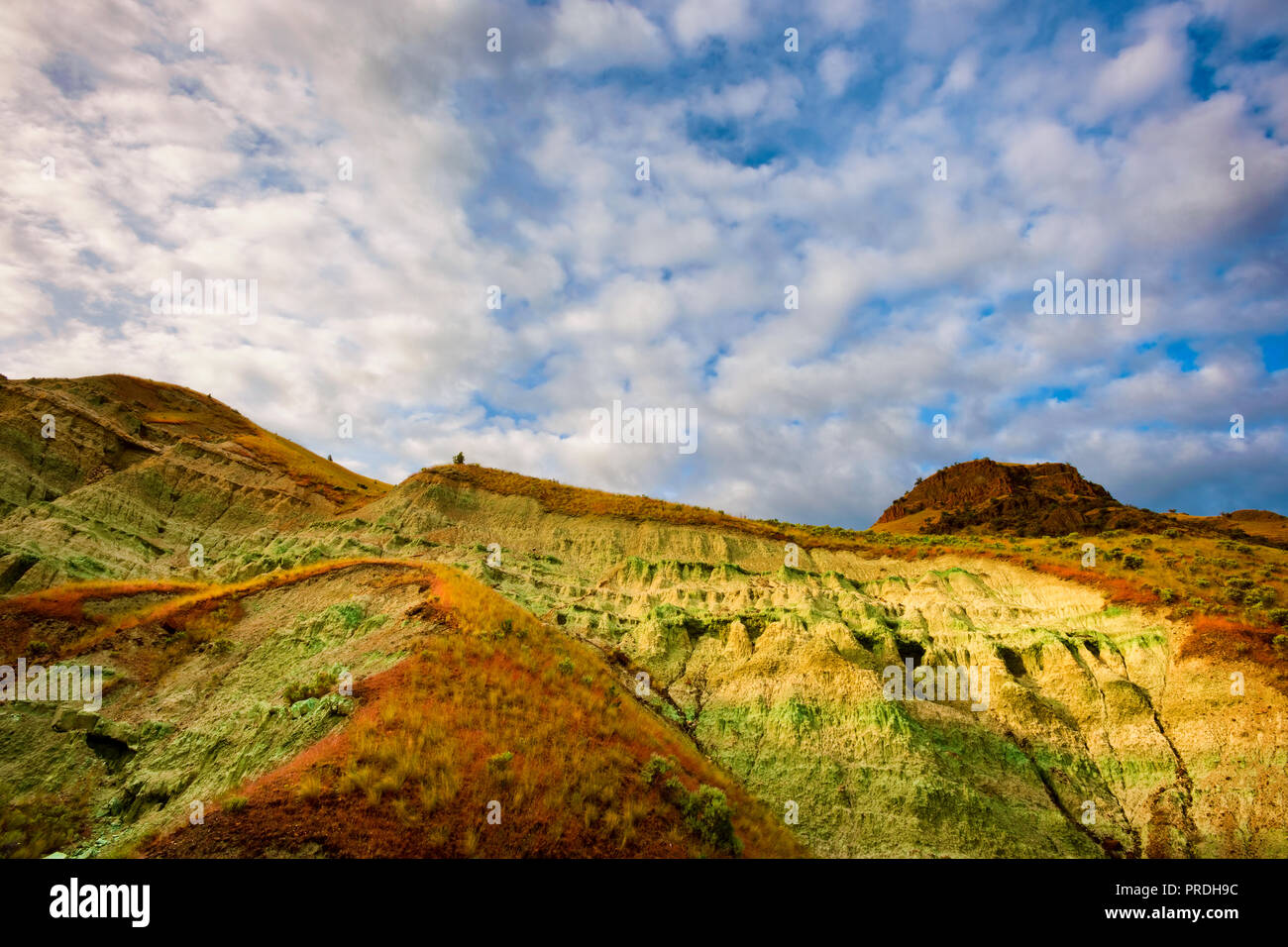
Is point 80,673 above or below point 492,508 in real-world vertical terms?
below

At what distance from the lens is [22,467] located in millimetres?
36594

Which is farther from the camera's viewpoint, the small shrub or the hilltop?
the hilltop

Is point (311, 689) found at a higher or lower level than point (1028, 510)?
lower

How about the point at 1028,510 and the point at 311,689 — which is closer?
the point at 311,689

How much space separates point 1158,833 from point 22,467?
65384 mm

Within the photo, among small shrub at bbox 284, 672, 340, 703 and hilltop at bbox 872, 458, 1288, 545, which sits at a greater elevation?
hilltop at bbox 872, 458, 1288, 545

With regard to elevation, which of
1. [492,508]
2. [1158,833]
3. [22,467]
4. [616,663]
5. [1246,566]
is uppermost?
[22,467]

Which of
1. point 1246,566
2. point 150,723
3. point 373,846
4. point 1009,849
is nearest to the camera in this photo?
point 373,846

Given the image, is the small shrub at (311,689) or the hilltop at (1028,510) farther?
the hilltop at (1028,510)

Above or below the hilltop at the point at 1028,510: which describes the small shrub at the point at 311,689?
below

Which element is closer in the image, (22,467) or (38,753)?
(38,753)

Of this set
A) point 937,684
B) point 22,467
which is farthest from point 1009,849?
point 22,467
